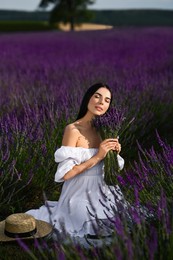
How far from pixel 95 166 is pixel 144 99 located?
7.15 feet

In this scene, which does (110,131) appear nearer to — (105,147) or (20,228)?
(105,147)

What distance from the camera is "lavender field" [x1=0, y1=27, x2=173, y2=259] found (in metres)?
2.00

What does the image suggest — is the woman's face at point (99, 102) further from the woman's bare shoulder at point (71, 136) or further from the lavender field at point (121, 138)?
the lavender field at point (121, 138)

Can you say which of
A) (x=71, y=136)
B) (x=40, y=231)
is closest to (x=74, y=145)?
(x=71, y=136)

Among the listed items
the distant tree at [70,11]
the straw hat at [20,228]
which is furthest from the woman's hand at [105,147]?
the distant tree at [70,11]

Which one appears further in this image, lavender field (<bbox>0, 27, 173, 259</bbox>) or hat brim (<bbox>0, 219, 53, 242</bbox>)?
hat brim (<bbox>0, 219, 53, 242</bbox>)

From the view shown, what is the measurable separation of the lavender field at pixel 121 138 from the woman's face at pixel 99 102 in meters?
0.34

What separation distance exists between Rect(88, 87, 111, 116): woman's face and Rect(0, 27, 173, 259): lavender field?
0.34 meters

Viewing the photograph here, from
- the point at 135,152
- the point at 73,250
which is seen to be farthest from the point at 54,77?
the point at 73,250

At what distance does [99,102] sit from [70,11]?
134 ft

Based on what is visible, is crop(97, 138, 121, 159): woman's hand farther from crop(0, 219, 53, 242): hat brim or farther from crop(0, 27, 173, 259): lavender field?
crop(0, 219, 53, 242): hat brim

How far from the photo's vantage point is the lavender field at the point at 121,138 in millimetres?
1995

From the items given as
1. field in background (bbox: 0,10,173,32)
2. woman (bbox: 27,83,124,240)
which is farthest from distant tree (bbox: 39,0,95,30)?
woman (bbox: 27,83,124,240)

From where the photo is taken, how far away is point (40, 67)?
757 centimetres
